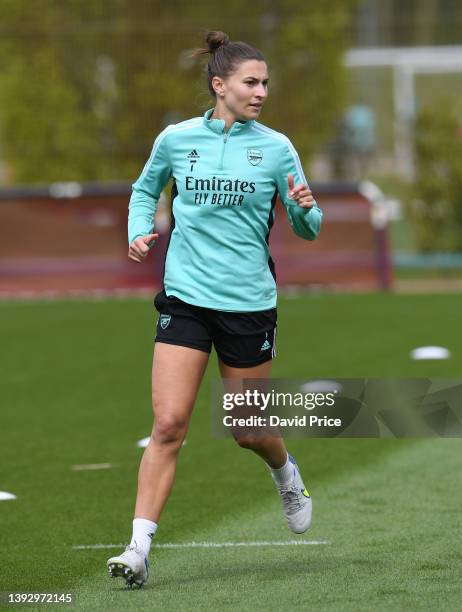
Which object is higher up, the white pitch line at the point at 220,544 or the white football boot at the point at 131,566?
the white football boot at the point at 131,566

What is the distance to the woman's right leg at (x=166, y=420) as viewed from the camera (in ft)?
21.2

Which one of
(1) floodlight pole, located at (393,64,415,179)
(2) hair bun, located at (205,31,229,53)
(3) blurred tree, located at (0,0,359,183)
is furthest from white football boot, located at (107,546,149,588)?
(3) blurred tree, located at (0,0,359,183)

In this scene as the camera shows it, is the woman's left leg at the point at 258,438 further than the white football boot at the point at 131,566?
Yes

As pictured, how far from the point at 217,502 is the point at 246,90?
107 inches

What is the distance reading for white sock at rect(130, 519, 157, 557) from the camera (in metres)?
6.32

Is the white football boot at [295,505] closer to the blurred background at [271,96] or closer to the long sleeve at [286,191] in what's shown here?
the long sleeve at [286,191]

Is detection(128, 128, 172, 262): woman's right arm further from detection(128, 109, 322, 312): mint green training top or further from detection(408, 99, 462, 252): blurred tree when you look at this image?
detection(408, 99, 462, 252): blurred tree

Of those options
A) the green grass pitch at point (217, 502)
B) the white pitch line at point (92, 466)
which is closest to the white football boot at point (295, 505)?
the green grass pitch at point (217, 502)

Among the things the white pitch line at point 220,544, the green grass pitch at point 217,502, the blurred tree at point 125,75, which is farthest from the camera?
the blurred tree at point 125,75

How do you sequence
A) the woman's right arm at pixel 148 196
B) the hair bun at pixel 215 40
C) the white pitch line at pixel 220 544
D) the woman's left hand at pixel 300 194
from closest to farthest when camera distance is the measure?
1. the woman's left hand at pixel 300 194
2. the woman's right arm at pixel 148 196
3. the hair bun at pixel 215 40
4. the white pitch line at pixel 220 544

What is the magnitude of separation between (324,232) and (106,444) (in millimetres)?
12358

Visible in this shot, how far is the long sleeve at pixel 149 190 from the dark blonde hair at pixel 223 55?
32 cm

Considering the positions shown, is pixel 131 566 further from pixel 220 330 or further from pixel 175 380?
pixel 220 330

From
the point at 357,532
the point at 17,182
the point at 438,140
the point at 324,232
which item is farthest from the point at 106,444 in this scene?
the point at 17,182
